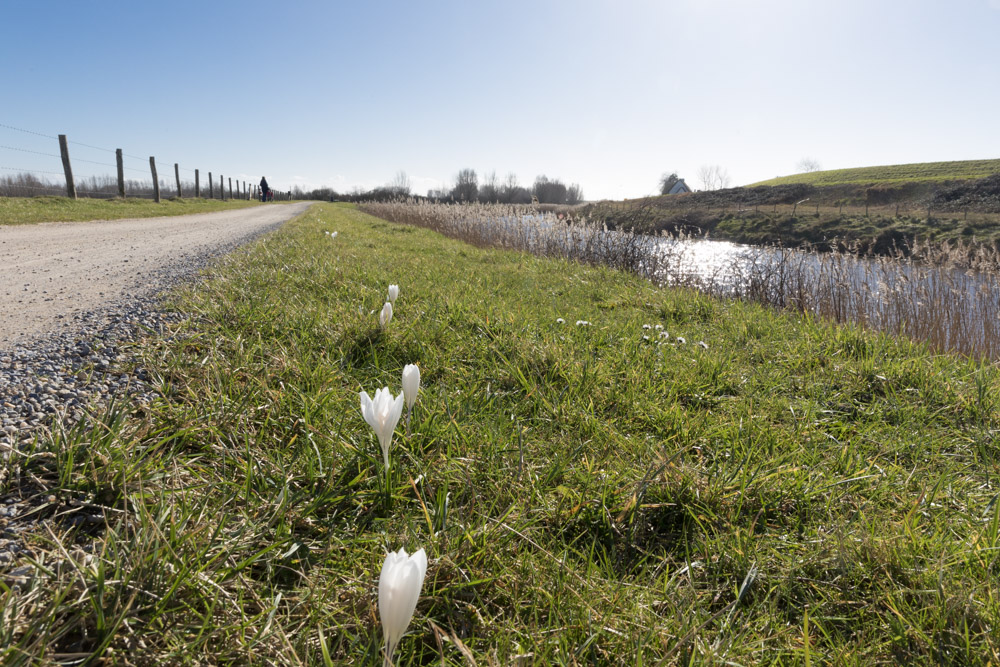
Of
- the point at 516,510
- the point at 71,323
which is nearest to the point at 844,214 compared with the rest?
the point at 516,510

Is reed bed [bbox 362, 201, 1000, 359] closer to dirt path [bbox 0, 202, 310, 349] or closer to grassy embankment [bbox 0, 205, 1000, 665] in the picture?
grassy embankment [bbox 0, 205, 1000, 665]

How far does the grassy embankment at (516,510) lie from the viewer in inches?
45.4

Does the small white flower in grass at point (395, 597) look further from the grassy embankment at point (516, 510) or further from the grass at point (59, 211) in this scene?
the grass at point (59, 211)

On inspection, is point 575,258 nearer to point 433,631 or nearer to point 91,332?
point 91,332

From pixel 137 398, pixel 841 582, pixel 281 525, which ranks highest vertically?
pixel 137 398

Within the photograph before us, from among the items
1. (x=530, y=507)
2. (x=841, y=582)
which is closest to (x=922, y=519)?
(x=841, y=582)

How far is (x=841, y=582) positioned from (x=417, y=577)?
1.39 metres

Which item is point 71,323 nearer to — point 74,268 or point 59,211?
point 74,268

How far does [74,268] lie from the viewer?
5.44m

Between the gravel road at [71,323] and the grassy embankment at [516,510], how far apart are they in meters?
0.21

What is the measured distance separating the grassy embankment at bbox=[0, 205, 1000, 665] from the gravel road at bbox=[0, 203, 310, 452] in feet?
0.68

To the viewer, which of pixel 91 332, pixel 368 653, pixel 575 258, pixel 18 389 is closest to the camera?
pixel 368 653

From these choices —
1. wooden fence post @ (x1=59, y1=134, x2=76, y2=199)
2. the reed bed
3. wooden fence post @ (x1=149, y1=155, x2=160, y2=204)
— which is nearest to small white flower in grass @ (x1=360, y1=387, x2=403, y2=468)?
the reed bed

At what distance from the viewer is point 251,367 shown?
2406 mm
